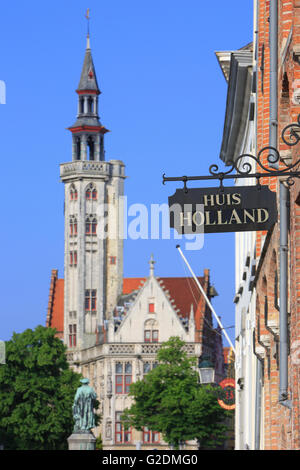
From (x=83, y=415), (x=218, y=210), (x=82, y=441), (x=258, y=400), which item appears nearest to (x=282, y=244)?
(x=218, y=210)

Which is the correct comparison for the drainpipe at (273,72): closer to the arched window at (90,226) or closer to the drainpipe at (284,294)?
the drainpipe at (284,294)

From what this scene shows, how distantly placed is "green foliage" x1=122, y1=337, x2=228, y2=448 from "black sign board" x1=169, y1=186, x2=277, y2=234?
6391 cm

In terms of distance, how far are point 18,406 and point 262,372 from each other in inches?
2369

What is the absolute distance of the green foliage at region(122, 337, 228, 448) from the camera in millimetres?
78562

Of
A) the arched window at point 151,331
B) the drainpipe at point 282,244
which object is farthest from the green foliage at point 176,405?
the drainpipe at point 282,244

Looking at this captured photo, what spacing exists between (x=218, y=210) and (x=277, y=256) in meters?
3.88

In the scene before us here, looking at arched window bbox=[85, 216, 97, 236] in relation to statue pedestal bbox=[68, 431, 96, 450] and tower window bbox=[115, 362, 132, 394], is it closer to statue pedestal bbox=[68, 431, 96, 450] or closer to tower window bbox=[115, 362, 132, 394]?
tower window bbox=[115, 362, 132, 394]

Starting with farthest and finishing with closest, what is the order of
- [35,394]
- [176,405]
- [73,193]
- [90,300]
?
[73,193]
[90,300]
[35,394]
[176,405]

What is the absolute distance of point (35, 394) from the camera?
267ft

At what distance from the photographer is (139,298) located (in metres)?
109

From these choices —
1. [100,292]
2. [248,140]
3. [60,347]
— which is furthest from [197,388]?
[248,140]

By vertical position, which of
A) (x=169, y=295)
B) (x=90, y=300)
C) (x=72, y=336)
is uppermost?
(x=169, y=295)

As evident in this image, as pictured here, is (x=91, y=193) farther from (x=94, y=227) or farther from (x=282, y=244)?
(x=282, y=244)

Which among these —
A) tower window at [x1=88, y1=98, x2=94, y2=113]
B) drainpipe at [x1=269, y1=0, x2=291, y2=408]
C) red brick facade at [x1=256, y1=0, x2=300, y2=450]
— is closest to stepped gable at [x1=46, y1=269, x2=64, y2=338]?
tower window at [x1=88, y1=98, x2=94, y2=113]
